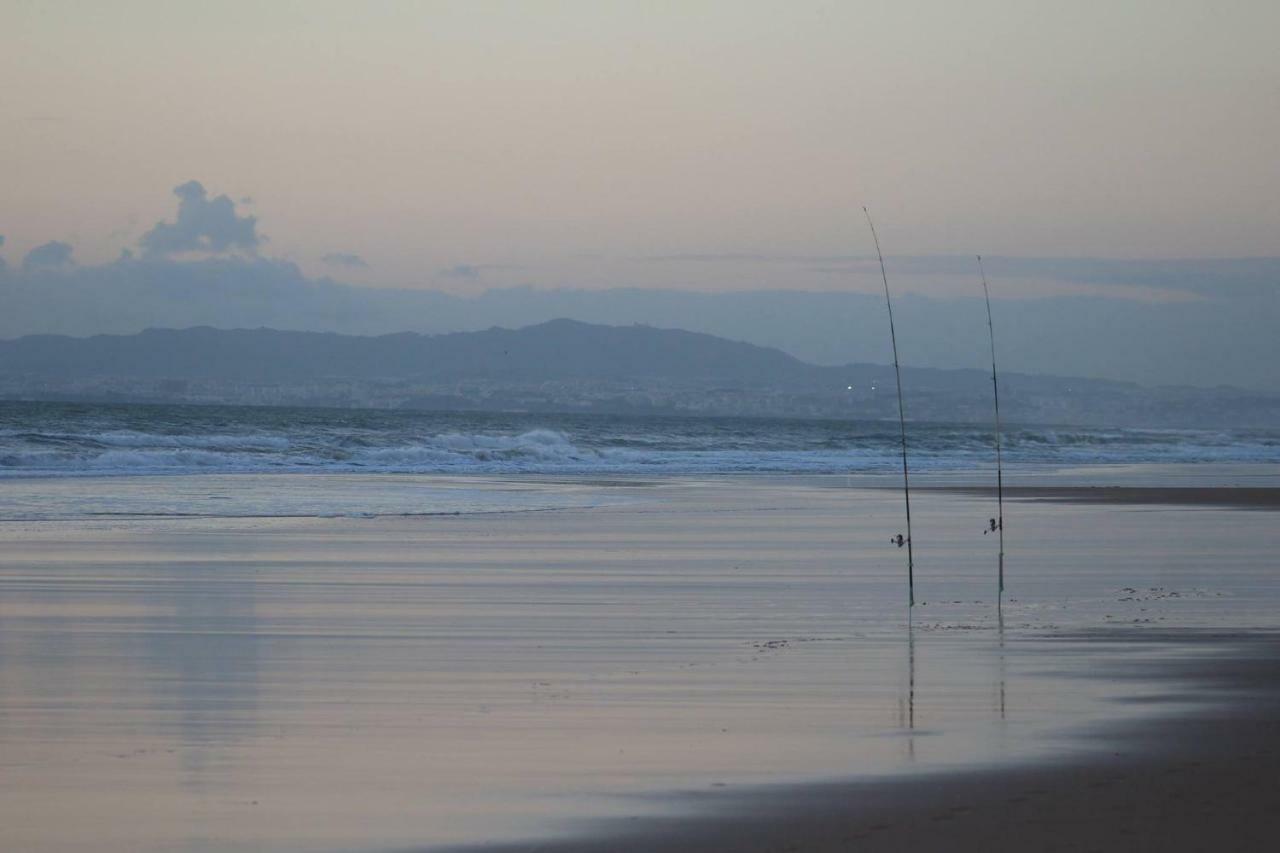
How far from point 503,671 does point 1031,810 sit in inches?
135

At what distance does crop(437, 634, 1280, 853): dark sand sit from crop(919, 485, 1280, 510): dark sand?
20114 mm

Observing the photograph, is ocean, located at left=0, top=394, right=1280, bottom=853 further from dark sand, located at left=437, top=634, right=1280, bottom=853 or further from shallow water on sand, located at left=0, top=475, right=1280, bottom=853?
dark sand, located at left=437, top=634, right=1280, bottom=853

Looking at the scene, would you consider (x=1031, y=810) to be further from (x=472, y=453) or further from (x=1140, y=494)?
(x=472, y=453)

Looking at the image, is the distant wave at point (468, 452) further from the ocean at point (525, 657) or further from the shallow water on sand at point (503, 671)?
the shallow water on sand at point (503, 671)

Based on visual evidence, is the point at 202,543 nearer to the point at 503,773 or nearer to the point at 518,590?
the point at 518,590

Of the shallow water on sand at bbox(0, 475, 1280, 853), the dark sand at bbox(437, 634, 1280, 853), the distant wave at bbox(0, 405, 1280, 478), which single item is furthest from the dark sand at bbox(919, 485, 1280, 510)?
the dark sand at bbox(437, 634, 1280, 853)

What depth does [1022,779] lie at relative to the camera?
5914mm

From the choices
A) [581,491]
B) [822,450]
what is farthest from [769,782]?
[822,450]

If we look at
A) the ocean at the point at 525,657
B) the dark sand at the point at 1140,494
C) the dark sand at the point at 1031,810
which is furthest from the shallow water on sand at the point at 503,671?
the dark sand at the point at 1140,494

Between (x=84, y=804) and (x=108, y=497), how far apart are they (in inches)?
750

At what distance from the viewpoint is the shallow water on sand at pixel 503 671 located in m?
5.64

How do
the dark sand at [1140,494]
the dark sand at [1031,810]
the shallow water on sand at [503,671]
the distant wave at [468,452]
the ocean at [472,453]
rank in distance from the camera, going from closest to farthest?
the dark sand at [1031,810] → the shallow water on sand at [503,671] → the dark sand at [1140,494] → the ocean at [472,453] → the distant wave at [468,452]

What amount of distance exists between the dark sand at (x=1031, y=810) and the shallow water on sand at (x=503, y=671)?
231 mm

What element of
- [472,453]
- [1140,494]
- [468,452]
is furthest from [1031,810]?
[468,452]
